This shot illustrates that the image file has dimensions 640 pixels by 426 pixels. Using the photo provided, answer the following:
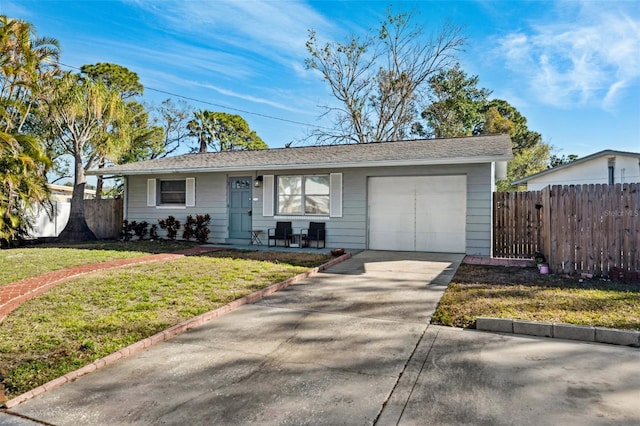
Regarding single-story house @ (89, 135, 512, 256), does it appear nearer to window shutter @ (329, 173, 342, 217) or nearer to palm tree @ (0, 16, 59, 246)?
window shutter @ (329, 173, 342, 217)

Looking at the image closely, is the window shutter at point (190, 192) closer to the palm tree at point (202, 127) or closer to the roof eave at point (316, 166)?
the roof eave at point (316, 166)

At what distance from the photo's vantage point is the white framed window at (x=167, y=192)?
12.6 metres

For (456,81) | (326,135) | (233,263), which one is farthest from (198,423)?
(456,81)

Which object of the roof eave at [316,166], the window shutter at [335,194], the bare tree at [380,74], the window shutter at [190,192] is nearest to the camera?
the roof eave at [316,166]

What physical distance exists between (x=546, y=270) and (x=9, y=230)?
13.4 m

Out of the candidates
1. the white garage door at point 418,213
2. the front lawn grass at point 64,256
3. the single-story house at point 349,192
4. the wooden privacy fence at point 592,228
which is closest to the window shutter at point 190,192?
the single-story house at point 349,192

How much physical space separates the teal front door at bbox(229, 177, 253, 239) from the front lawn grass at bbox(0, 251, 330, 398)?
3.90 metres

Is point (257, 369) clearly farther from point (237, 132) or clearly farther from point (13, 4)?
point (237, 132)

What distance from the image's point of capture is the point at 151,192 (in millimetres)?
12844

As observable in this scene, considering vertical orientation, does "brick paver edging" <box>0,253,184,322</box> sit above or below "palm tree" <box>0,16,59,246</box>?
below

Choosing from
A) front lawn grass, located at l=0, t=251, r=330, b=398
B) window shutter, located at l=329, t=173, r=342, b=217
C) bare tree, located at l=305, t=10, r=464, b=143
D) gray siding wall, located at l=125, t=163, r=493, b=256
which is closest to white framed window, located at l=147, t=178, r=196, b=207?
gray siding wall, located at l=125, t=163, r=493, b=256

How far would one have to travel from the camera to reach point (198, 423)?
234 centimetres

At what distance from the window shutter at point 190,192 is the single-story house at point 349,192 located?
0.11ft

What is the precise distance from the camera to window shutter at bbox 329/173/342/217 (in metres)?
10.7
